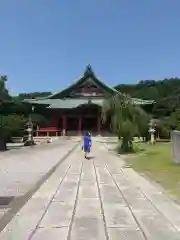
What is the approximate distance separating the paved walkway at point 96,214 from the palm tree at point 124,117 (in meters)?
13.2

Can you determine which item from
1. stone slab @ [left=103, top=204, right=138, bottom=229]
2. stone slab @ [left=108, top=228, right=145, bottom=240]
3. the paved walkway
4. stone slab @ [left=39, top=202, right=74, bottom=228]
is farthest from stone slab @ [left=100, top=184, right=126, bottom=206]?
stone slab @ [left=108, top=228, right=145, bottom=240]

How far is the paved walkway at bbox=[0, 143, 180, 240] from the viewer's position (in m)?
5.94

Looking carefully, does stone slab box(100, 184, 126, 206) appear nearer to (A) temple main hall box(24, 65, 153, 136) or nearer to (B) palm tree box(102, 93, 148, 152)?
(B) palm tree box(102, 93, 148, 152)

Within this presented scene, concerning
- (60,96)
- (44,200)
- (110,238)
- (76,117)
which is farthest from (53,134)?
(110,238)

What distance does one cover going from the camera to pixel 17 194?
10.0 m

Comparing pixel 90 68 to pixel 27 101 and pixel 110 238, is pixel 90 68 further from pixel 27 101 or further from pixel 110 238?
pixel 110 238

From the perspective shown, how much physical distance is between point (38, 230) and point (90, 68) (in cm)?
5420

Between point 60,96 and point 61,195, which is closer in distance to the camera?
point 61,195

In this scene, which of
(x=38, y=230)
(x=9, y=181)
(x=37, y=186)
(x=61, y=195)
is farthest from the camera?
(x=9, y=181)

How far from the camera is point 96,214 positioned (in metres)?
7.41

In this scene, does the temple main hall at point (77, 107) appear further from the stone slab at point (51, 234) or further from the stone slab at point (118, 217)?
the stone slab at point (51, 234)

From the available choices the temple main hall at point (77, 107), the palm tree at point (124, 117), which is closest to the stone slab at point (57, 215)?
the palm tree at point (124, 117)

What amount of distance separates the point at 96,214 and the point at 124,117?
1819 cm

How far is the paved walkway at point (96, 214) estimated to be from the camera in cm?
594
